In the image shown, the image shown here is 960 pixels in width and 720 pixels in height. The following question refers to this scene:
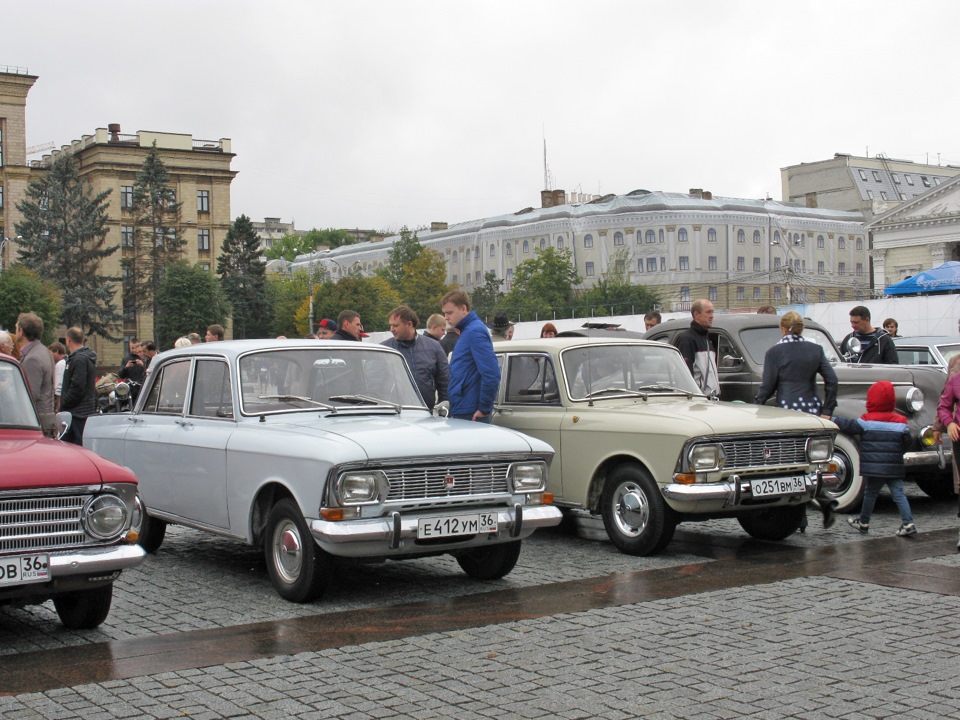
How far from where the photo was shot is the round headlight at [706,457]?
9.24 meters

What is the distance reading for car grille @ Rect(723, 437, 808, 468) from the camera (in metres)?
9.48

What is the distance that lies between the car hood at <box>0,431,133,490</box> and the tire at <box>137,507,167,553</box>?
292 cm

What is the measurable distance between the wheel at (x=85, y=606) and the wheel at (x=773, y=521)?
17.7 ft

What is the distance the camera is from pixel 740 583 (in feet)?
27.7

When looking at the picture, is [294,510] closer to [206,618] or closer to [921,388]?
[206,618]

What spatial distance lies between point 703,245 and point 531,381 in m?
105

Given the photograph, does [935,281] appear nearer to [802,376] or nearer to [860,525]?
[802,376]

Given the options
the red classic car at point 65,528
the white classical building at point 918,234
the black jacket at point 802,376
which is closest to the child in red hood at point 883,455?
the black jacket at point 802,376

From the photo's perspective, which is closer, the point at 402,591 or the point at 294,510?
the point at 294,510

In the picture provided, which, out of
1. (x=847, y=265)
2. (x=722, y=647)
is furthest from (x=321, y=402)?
(x=847, y=265)

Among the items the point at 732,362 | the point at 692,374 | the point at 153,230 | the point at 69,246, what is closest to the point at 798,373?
the point at 692,374

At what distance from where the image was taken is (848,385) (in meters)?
12.8

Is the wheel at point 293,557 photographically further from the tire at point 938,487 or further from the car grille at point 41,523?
the tire at point 938,487

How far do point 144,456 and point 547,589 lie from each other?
143 inches
